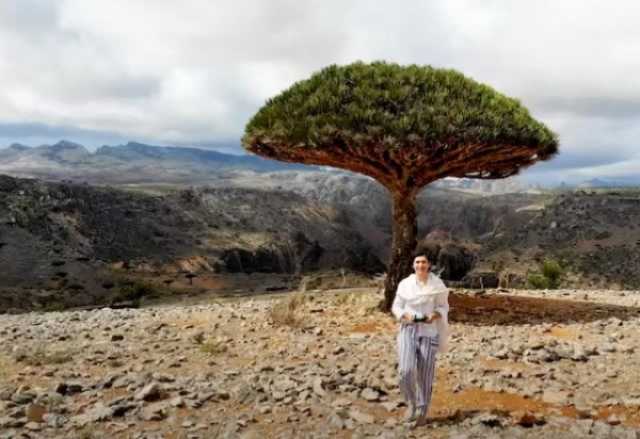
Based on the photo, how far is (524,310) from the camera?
1405cm

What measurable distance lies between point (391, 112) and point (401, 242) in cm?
304

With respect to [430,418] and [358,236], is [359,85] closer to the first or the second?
[430,418]

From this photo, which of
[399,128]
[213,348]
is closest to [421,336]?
[213,348]

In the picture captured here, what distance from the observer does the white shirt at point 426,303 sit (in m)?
6.45

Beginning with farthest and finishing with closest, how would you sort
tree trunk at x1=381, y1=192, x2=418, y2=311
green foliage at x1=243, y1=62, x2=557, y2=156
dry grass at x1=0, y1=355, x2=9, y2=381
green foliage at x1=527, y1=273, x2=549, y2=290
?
green foliage at x1=527, y1=273, x2=549, y2=290 < tree trunk at x1=381, y1=192, x2=418, y2=311 < green foliage at x1=243, y1=62, x2=557, y2=156 < dry grass at x1=0, y1=355, x2=9, y2=381

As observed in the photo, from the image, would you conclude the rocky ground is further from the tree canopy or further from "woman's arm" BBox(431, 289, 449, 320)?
the tree canopy

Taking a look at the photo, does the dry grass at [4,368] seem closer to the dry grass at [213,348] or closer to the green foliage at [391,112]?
the dry grass at [213,348]

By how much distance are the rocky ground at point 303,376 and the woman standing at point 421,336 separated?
0.35 metres

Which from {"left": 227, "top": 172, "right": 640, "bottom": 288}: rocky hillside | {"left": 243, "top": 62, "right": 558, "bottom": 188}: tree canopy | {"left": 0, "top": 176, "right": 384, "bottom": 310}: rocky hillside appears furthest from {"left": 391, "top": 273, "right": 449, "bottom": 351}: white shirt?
{"left": 0, "top": 176, "right": 384, "bottom": 310}: rocky hillside

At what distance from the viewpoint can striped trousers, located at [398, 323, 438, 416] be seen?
6.40m

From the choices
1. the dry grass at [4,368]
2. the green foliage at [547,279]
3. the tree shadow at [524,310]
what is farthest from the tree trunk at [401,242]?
the green foliage at [547,279]

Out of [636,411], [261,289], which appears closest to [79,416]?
[636,411]

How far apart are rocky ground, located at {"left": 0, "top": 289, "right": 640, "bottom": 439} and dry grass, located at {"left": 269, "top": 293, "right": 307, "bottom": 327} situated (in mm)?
35

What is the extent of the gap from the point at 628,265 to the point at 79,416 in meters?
42.4
